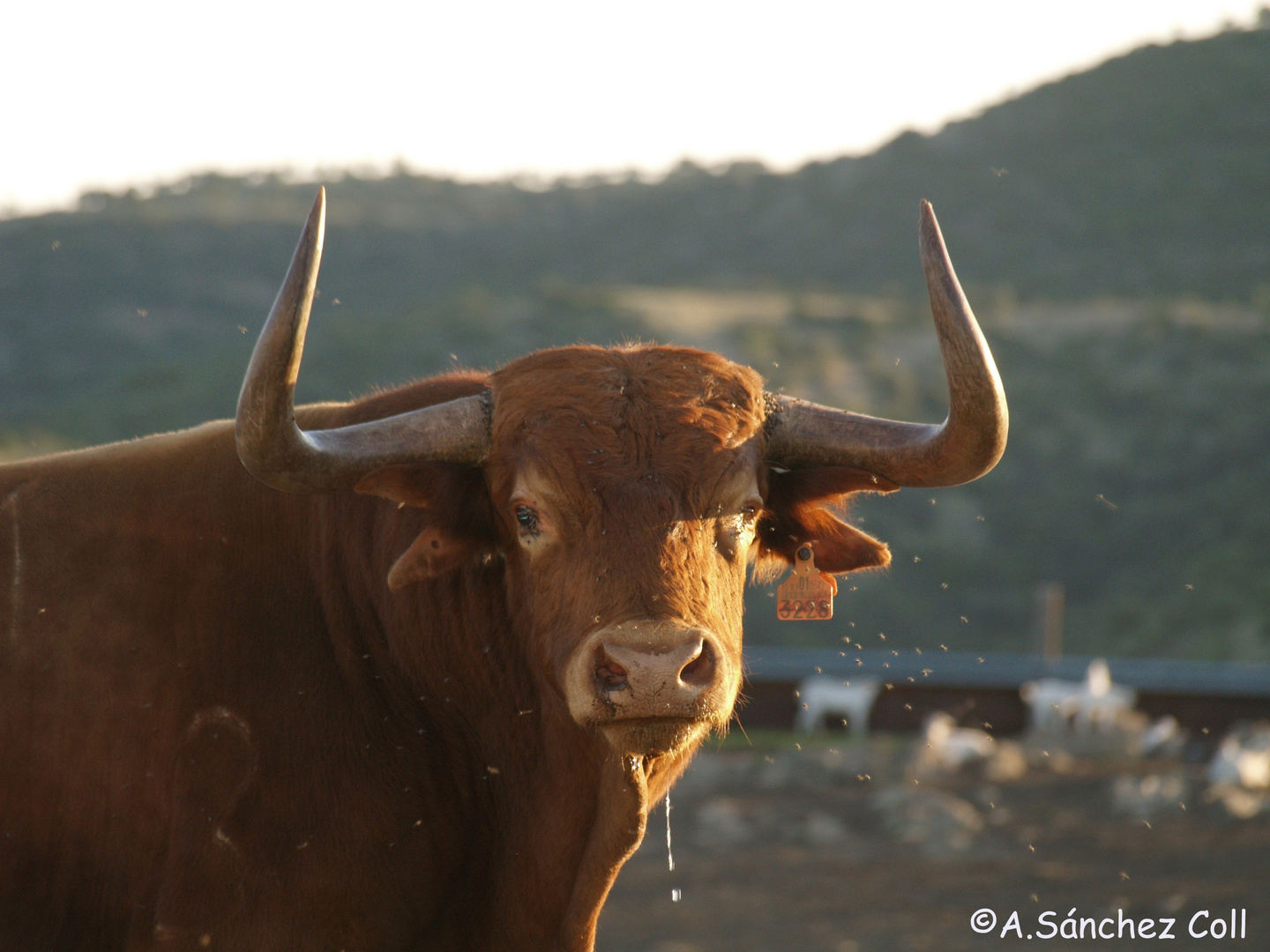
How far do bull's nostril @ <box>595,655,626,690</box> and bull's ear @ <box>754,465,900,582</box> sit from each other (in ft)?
3.53

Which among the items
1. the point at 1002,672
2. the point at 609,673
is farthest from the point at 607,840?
the point at 1002,672

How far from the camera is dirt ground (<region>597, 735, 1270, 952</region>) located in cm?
918

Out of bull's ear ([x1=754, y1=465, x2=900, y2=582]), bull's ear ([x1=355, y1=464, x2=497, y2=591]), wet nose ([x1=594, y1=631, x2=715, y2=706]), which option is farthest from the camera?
bull's ear ([x1=754, y1=465, x2=900, y2=582])

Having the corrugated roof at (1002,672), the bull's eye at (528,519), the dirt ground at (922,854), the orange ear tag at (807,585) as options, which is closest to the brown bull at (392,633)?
the bull's eye at (528,519)

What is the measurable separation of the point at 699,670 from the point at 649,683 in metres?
0.17

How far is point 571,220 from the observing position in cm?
7112

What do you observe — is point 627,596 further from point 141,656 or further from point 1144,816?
point 1144,816

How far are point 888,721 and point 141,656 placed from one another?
11956mm

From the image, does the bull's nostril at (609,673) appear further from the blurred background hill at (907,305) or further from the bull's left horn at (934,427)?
the blurred background hill at (907,305)

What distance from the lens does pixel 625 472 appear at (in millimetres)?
3920

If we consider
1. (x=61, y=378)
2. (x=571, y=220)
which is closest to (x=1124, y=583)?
(x=61, y=378)

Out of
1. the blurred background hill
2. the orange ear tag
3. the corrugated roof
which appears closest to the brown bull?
the orange ear tag

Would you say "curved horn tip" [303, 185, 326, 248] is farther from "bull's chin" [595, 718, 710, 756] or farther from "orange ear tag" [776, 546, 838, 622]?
"orange ear tag" [776, 546, 838, 622]

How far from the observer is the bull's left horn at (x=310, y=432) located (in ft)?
12.2
